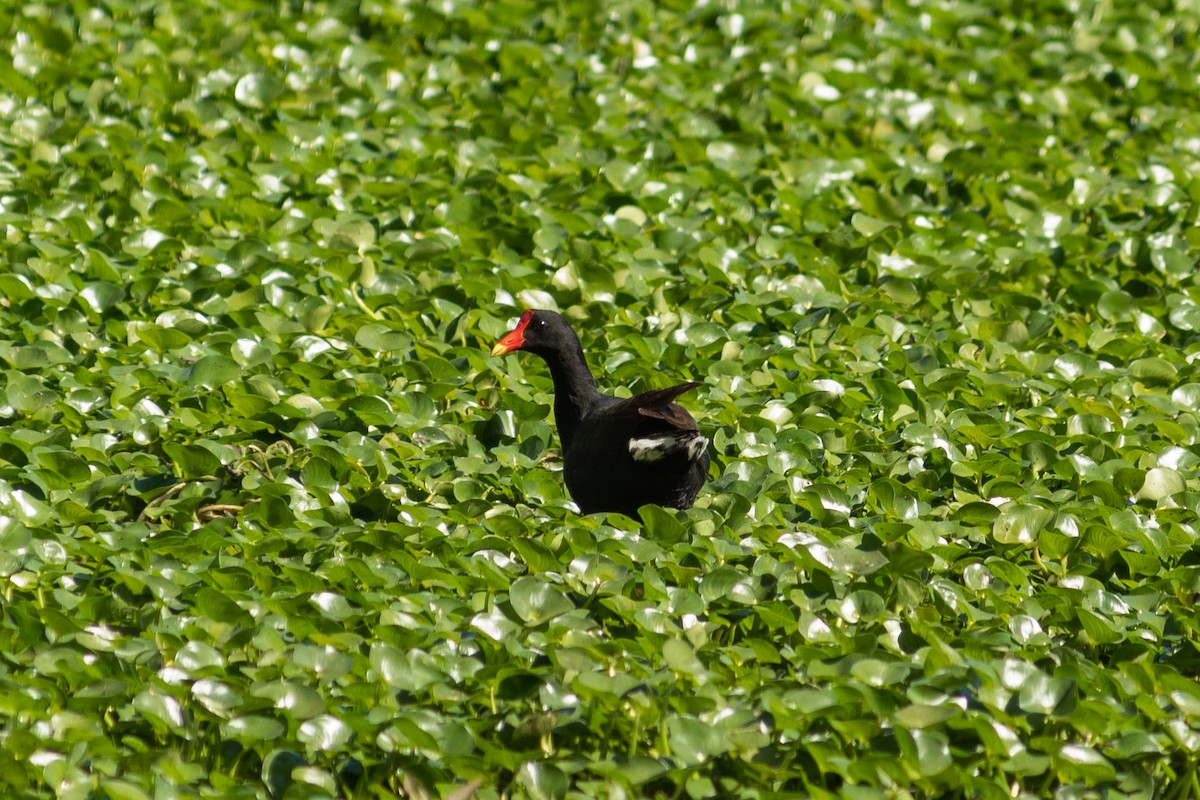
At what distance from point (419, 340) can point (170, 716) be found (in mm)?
2402

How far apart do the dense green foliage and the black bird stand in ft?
0.41

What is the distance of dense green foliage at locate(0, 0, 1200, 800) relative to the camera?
135 inches

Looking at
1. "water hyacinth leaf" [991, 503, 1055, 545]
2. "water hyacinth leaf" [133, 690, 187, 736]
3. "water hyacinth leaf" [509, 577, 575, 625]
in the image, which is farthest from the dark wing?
"water hyacinth leaf" [133, 690, 187, 736]

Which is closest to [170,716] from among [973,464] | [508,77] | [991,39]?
[973,464]

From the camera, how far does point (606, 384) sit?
18.1 ft

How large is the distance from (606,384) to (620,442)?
104 centimetres

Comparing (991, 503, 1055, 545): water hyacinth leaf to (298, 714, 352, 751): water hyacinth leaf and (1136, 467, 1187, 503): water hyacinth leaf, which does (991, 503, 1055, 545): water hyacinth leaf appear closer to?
(1136, 467, 1187, 503): water hyacinth leaf

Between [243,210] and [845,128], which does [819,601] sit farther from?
[845,128]

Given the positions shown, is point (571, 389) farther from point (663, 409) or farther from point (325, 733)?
point (325, 733)

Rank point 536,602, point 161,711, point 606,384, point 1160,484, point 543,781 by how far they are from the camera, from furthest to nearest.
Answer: point 606,384 < point 1160,484 < point 536,602 < point 161,711 < point 543,781

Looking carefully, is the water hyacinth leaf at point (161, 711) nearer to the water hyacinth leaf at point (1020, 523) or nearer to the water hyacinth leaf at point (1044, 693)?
the water hyacinth leaf at point (1044, 693)

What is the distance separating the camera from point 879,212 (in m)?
6.92

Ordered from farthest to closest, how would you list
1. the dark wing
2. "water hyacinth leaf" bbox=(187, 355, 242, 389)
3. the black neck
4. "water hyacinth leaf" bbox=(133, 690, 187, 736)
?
"water hyacinth leaf" bbox=(187, 355, 242, 389), the black neck, the dark wing, "water hyacinth leaf" bbox=(133, 690, 187, 736)

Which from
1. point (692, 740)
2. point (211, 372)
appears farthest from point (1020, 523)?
point (211, 372)
